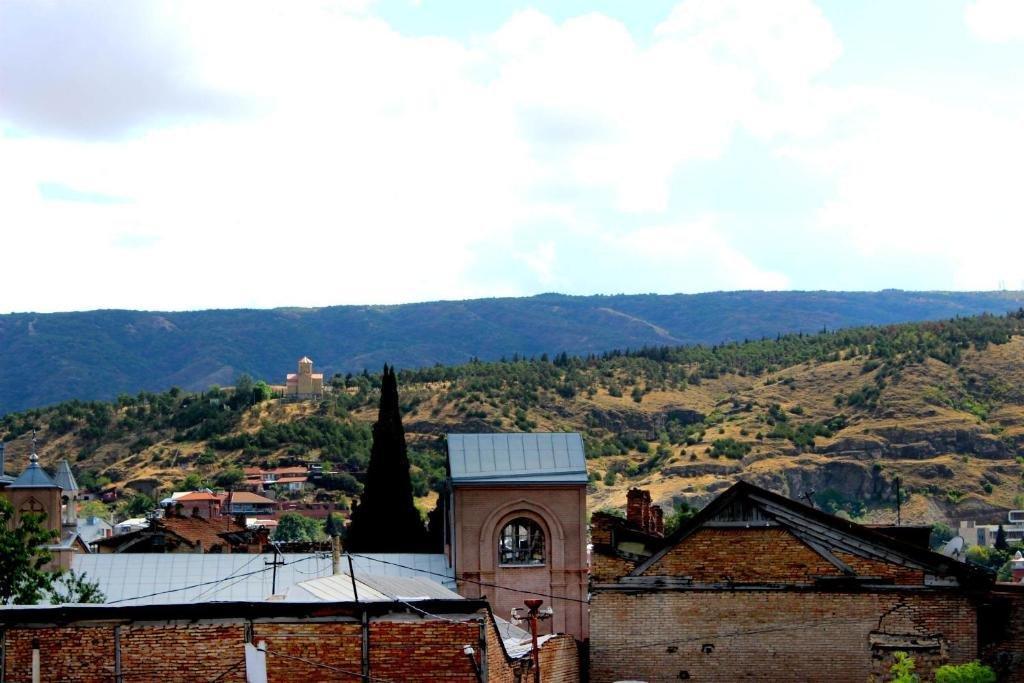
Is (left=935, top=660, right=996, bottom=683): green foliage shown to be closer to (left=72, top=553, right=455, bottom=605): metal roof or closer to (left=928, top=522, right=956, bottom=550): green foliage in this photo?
(left=72, top=553, right=455, bottom=605): metal roof

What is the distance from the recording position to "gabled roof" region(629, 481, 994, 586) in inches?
1221

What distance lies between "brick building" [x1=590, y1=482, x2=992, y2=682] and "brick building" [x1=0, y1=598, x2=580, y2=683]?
424 inches

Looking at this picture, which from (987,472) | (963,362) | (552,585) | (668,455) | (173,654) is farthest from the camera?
(963,362)

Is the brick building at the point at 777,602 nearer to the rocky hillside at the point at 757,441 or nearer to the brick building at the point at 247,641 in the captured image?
the brick building at the point at 247,641

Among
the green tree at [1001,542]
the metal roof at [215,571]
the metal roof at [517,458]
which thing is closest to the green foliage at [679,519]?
the metal roof at [517,458]

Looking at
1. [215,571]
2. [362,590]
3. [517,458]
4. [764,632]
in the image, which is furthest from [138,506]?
[362,590]

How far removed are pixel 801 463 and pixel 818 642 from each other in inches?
5702

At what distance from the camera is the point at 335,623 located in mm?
20781

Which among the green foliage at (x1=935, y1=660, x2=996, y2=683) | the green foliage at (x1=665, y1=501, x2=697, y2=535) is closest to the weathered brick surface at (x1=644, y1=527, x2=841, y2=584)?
the green foliage at (x1=665, y1=501, x2=697, y2=535)

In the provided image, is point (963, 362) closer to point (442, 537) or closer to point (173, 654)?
point (442, 537)

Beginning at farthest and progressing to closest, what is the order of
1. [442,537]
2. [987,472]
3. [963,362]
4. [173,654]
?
[963,362] → [987,472] → [442,537] → [173,654]

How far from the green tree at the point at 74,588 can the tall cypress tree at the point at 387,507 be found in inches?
483

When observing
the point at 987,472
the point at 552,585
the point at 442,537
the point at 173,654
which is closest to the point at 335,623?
the point at 173,654

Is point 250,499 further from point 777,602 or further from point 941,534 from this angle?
point 777,602
